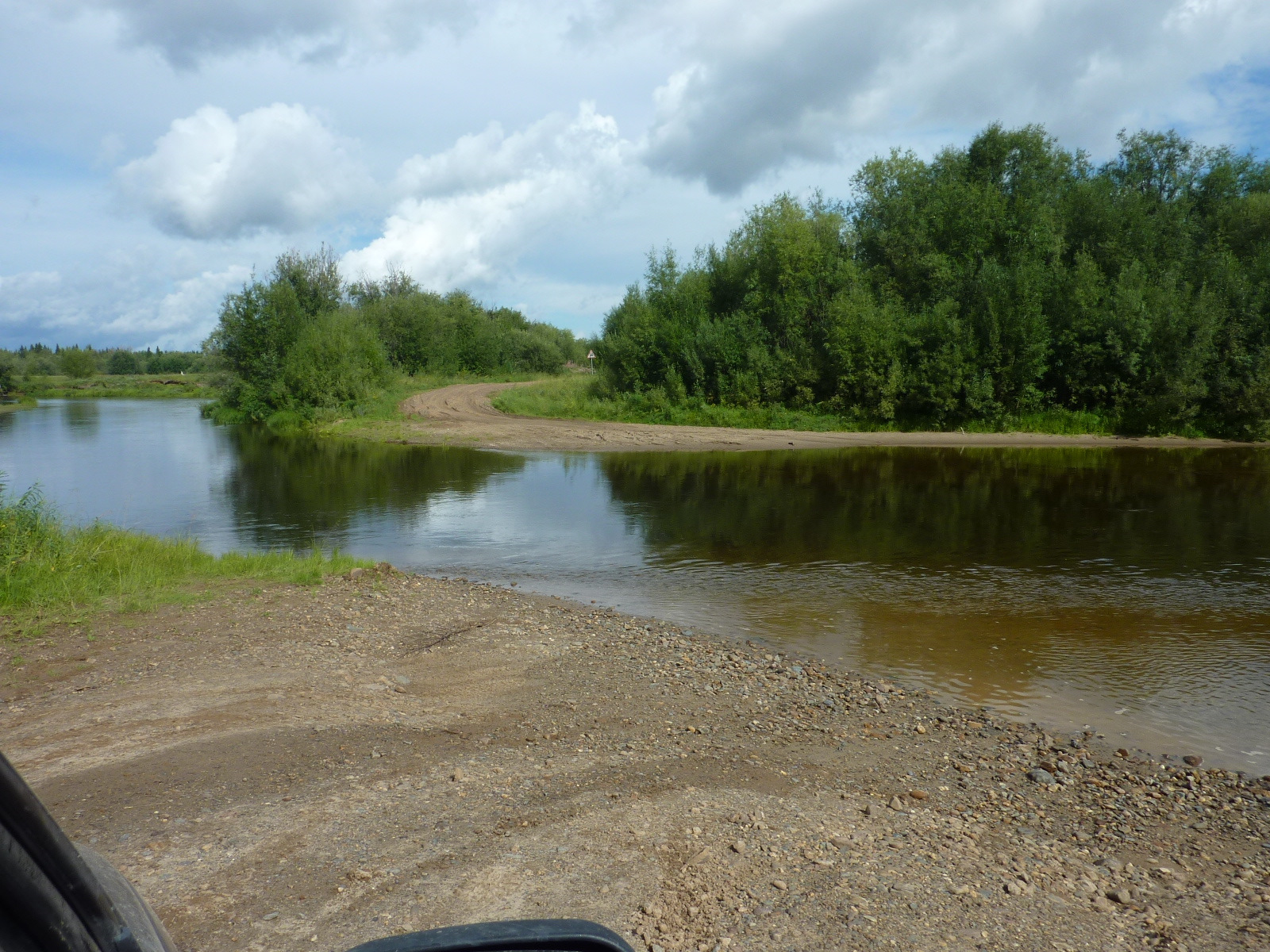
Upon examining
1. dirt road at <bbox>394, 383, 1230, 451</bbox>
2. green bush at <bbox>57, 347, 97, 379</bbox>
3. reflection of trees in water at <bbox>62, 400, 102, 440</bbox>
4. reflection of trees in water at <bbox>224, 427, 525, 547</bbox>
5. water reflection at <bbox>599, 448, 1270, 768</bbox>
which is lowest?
water reflection at <bbox>599, 448, 1270, 768</bbox>

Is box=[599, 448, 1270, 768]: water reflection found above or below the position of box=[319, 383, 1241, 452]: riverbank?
below

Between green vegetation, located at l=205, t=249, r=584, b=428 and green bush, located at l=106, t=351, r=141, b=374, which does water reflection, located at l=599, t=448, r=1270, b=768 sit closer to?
green vegetation, located at l=205, t=249, r=584, b=428

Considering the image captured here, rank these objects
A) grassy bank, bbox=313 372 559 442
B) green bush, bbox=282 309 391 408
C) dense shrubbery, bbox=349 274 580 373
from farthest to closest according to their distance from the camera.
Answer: dense shrubbery, bbox=349 274 580 373 → green bush, bbox=282 309 391 408 → grassy bank, bbox=313 372 559 442

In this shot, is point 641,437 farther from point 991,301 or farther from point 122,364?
point 122,364

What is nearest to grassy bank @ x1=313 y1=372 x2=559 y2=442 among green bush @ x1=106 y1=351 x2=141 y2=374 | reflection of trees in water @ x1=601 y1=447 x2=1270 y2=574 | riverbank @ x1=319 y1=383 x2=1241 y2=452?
riverbank @ x1=319 y1=383 x2=1241 y2=452

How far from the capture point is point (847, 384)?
3725 cm

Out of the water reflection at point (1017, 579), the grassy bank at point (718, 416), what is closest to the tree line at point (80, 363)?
the grassy bank at point (718, 416)

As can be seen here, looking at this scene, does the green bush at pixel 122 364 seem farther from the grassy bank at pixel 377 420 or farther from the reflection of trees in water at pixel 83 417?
the grassy bank at pixel 377 420

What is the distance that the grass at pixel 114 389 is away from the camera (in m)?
75.3

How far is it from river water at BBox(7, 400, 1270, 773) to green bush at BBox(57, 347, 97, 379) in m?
89.6

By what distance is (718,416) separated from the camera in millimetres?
38062

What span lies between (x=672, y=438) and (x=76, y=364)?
101 metres

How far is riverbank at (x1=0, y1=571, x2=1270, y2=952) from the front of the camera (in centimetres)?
377

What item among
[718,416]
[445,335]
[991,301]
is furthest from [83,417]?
[991,301]
